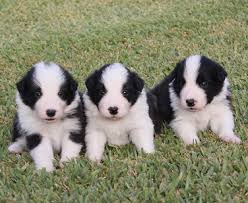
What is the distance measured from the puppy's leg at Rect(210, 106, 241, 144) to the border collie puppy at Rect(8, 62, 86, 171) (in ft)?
5.58

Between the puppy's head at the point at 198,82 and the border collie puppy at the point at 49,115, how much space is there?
1.26m

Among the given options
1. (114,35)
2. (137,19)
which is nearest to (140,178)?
(114,35)

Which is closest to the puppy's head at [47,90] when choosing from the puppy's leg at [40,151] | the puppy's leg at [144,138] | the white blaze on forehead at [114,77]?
the puppy's leg at [40,151]

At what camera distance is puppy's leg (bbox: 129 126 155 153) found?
21.1 feet

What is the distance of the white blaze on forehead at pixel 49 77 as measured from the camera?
20.3 feet

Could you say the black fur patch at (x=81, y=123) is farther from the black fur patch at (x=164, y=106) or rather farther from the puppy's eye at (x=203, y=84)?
the puppy's eye at (x=203, y=84)

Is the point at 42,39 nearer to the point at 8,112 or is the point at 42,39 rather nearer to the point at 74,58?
the point at 74,58

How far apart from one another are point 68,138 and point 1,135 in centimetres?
129

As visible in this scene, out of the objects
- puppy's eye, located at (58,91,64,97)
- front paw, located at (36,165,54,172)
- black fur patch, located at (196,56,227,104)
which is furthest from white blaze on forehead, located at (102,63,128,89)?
front paw, located at (36,165,54,172)

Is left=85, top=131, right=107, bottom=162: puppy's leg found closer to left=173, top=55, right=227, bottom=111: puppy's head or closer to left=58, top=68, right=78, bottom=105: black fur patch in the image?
left=58, top=68, right=78, bottom=105: black fur patch

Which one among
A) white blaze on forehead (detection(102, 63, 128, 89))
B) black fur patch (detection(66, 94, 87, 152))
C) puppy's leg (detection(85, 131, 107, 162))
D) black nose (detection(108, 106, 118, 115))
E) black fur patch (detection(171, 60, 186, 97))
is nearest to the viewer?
black nose (detection(108, 106, 118, 115))

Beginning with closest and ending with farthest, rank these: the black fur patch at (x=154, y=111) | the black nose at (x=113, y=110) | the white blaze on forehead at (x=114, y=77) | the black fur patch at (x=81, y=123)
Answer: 1. the black nose at (x=113, y=110)
2. the white blaze on forehead at (x=114, y=77)
3. the black fur patch at (x=81, y=123)
4. the black fur patch at (x=154, y=111)

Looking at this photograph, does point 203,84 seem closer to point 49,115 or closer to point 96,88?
point 96,88

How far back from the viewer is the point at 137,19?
13250mm
